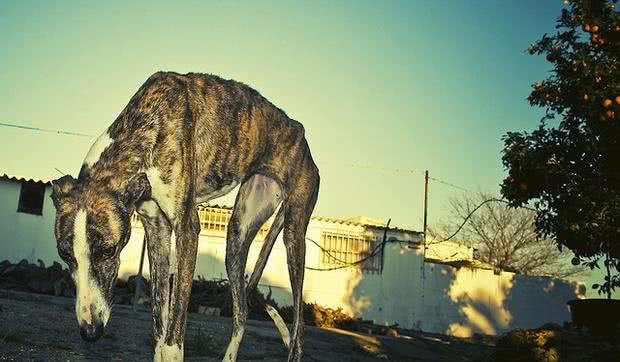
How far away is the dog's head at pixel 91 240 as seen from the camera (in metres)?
2.85

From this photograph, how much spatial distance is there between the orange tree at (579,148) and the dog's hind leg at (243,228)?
7.64 metres

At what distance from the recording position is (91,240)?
9.60 ft

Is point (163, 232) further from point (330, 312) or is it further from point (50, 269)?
point (330, 312)

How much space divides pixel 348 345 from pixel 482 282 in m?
19.5

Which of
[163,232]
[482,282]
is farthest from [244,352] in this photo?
[482,282]

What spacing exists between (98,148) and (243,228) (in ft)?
5.14

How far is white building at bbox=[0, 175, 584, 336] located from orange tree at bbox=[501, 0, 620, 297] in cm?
1383

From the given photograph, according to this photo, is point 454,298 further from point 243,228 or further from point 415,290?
point 243,228

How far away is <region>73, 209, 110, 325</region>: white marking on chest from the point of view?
2852 mm

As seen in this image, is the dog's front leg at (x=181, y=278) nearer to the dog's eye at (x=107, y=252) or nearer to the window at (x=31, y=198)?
the dog's eye at (x=107, y=252)

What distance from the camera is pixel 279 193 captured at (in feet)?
15.8

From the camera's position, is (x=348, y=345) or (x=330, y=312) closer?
(x=348, y=345)

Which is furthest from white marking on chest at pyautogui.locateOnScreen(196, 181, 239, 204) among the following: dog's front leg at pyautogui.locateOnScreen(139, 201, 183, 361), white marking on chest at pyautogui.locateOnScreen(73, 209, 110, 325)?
white marking on chest at pyautogui.locateOnScreen(73, 209, 110, 325)

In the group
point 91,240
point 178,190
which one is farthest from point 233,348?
point 91,240
